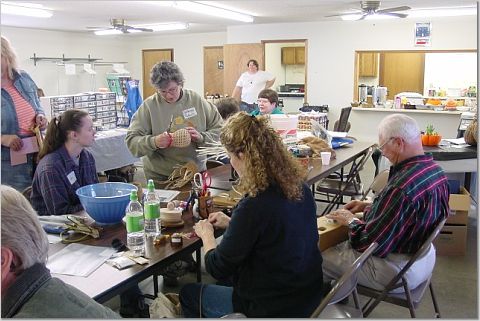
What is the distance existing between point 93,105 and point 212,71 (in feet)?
18.9

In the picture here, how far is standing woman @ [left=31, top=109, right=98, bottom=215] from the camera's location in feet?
7.48

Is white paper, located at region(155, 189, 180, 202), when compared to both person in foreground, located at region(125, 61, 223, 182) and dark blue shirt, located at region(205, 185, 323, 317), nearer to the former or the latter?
person in foreground, located at region(125, 61, 223, 182)

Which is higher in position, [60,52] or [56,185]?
[60,52]

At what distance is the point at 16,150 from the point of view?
288cm

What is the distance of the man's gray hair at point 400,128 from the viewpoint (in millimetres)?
2270

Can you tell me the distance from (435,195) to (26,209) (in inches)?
66.2

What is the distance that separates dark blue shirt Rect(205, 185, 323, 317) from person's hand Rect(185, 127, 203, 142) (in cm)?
138

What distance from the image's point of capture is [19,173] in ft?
9.69

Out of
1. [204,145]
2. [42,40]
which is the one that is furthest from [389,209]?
[42,40]

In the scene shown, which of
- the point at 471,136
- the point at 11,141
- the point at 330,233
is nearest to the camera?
the point at 330,233

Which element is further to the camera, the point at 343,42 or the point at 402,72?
the point at 402,72

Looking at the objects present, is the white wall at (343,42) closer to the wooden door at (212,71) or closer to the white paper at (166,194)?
the wooden door at (212,71)

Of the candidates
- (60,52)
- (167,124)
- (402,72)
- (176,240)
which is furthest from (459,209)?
(60,52)

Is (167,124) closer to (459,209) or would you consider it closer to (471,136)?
(459,209)
